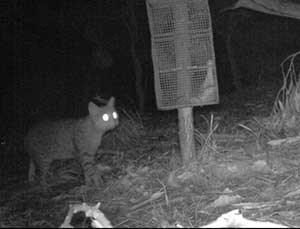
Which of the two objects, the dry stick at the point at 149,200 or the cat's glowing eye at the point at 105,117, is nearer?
the dry stick at the point at 149,200

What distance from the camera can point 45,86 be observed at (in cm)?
1325

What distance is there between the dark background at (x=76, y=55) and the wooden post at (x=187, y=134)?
5782 millimetres

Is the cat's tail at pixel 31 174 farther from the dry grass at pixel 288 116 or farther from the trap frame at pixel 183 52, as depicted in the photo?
the dry grass at pixel 288 116

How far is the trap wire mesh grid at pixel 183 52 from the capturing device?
19.6 ft

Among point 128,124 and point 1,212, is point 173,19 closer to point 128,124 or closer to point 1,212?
point 1,212

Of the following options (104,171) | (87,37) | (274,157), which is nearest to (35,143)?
(104,171)

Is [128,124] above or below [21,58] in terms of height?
below

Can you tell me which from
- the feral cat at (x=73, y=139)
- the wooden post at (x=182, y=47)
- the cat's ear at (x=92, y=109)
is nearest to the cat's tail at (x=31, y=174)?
the feral cat at (x=73, y=139)

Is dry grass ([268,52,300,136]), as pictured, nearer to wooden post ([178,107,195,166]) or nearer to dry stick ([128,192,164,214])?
wooden post ([178,107,195,166])

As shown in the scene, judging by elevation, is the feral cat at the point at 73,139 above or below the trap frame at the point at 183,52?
below

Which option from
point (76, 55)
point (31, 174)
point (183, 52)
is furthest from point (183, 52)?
point (76, 55)

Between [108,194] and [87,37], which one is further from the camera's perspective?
[87,37]

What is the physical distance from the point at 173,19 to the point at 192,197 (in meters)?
2.12

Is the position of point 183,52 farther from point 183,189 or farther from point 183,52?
point 183,189
